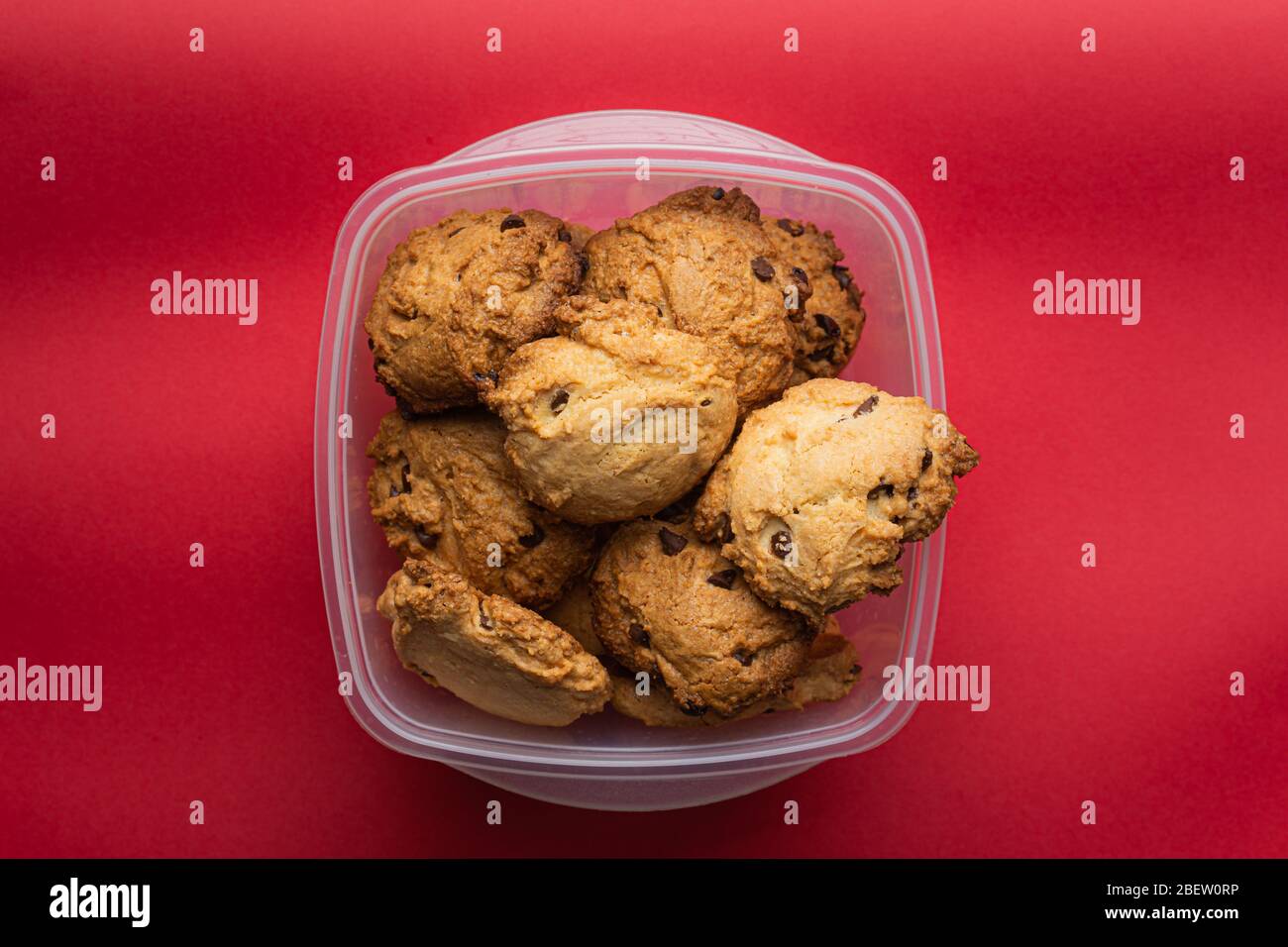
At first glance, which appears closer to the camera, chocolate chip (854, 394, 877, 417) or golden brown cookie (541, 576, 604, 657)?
A: chocolate chip (854, 394, 877, 417)

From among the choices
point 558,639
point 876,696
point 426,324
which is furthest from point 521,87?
point 876,696

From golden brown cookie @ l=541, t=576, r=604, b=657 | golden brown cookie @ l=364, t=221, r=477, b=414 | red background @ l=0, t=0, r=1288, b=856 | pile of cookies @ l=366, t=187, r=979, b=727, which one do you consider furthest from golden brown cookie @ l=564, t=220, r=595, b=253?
golden brown cookie @ l=541, t=576, r=604, b=657

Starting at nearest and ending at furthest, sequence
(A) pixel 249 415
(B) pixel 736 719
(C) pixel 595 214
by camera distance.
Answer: (B) pixel 736 719 → (C) pixel 595 214 → (A) pixel 249 415

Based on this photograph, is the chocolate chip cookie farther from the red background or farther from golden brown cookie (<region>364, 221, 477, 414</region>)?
the red background

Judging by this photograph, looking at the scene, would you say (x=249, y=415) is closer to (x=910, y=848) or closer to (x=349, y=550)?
(x=349, y=550)

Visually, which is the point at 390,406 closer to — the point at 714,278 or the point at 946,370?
the point at 714,278

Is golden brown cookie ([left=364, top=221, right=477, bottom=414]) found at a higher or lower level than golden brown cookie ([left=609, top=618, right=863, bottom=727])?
higher
